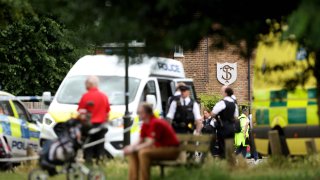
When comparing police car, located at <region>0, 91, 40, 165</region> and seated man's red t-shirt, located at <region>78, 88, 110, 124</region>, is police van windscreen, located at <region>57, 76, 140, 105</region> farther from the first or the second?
seated man's red t-shirt, located at <region>78, 88, 110, 124</region>

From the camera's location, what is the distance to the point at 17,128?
17156mm

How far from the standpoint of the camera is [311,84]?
11125mm

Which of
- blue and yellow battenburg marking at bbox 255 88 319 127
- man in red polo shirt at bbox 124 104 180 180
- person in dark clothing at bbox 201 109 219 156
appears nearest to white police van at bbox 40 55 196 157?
person in dark clothing at bbox 201 109 219 156

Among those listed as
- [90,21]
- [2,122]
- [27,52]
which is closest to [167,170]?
[90,21]

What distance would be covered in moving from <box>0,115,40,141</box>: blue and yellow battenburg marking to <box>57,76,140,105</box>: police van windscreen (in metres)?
1.12

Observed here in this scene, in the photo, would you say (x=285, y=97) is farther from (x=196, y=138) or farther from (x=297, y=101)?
(x=297, y=101)

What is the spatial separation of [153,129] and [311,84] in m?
2.30

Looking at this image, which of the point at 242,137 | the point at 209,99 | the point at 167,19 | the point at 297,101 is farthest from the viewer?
the point at 209,99

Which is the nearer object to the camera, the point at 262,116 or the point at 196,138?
the point at 196,138

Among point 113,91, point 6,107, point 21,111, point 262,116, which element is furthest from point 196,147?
point 21,111

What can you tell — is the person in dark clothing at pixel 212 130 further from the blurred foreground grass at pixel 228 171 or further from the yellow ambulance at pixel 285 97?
the blurred foreground grass at pixel 228 171

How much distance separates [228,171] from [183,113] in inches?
104

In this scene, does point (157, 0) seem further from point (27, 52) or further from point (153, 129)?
point (27, 52)

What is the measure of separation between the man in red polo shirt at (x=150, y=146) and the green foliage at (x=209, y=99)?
73.5 ft
